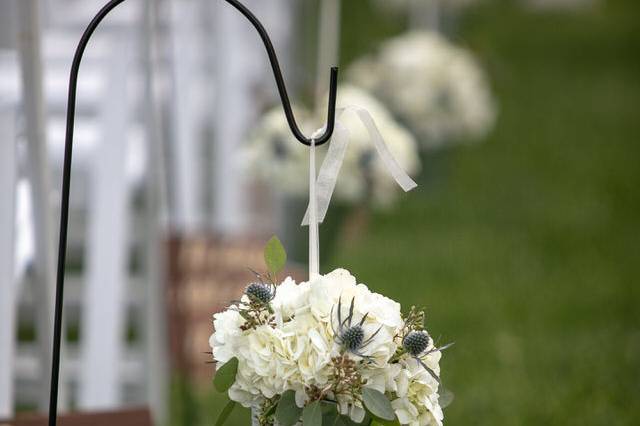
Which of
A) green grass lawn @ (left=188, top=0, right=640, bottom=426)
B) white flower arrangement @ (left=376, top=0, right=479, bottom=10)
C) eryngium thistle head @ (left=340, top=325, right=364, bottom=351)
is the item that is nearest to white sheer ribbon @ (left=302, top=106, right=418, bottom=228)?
eryngium thistle head @ (left=340, top=325, right=364, bottom=351)

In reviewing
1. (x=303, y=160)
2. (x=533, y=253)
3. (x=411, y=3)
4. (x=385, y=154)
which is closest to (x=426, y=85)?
(x=533, y=253)

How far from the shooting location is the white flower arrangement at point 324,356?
0.97m

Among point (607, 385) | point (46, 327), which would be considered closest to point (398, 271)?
point (607, 385)

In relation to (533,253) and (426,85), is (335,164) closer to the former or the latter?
(426,85)

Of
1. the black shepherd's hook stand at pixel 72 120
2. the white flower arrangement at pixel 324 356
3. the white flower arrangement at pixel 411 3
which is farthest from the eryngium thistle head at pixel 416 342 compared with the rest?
the white flower arrangement at pixel 411 3

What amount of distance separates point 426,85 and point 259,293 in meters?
4.02

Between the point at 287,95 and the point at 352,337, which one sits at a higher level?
the point at 287,95

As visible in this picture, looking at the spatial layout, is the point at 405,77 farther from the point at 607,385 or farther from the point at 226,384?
the point at 226,384

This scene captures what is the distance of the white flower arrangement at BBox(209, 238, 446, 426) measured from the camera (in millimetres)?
965

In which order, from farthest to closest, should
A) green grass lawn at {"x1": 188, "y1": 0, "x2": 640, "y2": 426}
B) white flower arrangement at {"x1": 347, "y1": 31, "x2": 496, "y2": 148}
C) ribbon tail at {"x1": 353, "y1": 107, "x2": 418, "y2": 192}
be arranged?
white flower arrangement at {"x1": 347, "y1": 31, "x2": 496, "y2": 148}, green grass lawn at {"x1": 188, "y1": 0, "x2": 640, "y2": 426}, ribbon tail at {"x1": 353, "y1": 107, "x2": 418, "y2": 192}

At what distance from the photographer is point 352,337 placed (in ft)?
3.15

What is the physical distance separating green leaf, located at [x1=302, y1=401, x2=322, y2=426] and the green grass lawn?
219 centimetres

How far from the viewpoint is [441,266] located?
4848mm

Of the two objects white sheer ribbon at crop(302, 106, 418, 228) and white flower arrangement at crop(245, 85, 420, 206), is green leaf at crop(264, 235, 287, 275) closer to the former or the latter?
white sheer ribbon at crop(302, 106, 418, 228)
